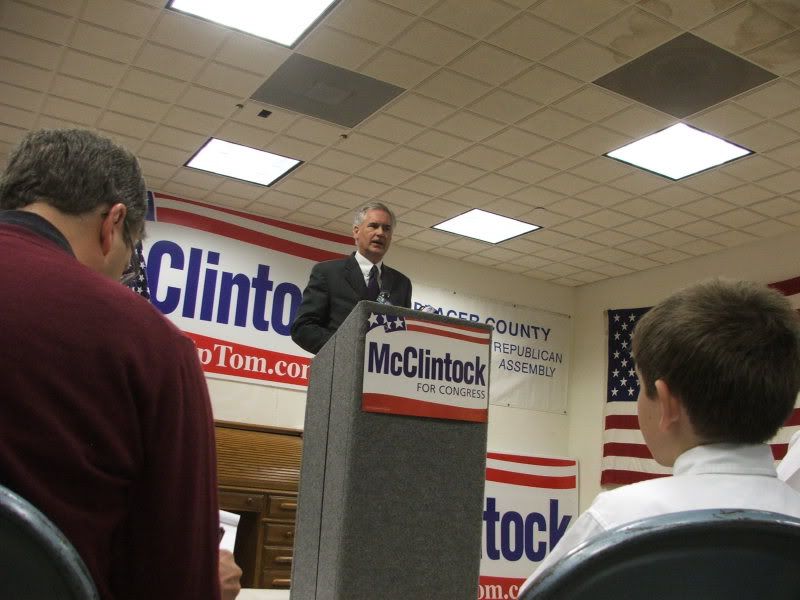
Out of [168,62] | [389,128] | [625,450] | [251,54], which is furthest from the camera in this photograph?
[625,450]

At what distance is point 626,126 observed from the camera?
5195mm

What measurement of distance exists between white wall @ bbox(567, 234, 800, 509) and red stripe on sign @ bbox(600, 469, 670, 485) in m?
0.23

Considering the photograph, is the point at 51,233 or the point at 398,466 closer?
the point at 51,233

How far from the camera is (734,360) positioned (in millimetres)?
1009

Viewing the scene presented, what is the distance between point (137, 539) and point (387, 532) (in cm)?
94

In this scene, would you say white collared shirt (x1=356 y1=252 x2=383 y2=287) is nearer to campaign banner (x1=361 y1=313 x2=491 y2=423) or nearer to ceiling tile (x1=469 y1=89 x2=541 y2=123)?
campaign banner (x1=361 y1=313 x2=491 y2=423)

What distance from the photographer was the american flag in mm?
7527

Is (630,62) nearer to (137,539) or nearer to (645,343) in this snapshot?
(645,343)

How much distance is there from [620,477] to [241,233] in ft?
14.6

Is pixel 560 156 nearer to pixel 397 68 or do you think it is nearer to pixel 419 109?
pixel 419 109

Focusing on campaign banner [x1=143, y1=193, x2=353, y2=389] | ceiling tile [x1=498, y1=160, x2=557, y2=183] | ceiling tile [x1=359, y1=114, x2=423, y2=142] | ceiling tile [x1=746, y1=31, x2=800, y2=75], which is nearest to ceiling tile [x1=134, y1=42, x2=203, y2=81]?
ceiling tile [x1=359, y1=114, x2=423, y2=142]

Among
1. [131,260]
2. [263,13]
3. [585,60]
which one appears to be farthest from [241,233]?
[131,260]

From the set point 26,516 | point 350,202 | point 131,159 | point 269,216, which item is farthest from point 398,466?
point 269,216

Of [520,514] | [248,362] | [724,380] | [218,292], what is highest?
[218,292]
